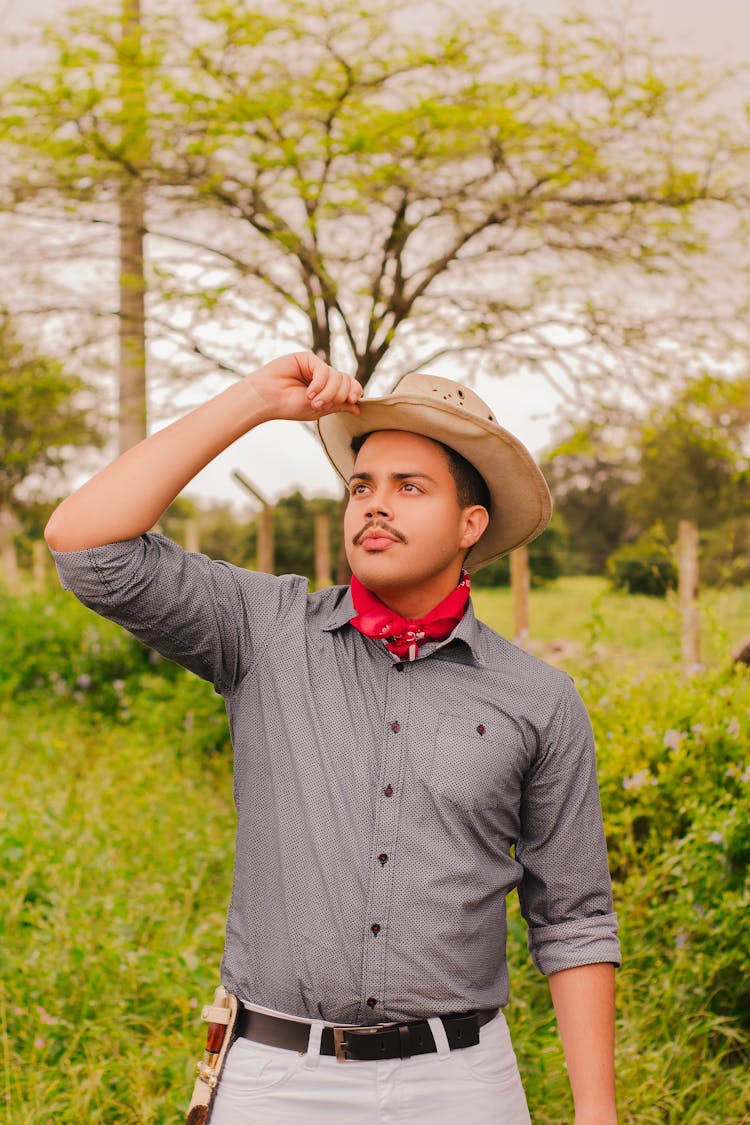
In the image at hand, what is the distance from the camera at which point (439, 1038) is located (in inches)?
70.4

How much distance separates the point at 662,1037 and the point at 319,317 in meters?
6.34

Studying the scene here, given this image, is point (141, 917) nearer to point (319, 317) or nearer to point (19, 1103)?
point (19, 1103)

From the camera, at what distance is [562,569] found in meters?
18.3

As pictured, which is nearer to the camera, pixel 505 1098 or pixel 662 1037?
pixel 505 1098

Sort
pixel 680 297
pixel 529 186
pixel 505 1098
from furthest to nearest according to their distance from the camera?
pixel 680 297, pixel 529 186, pixel 505 1098

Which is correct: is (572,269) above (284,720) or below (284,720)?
above

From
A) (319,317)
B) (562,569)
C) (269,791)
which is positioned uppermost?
(319,317)

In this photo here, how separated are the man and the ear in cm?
2

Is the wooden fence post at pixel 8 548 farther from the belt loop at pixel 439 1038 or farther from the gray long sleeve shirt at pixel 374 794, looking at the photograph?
the belt loop at pixel 439 1038

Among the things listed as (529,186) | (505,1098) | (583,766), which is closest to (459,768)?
(583,766)

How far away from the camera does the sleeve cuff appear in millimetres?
1941

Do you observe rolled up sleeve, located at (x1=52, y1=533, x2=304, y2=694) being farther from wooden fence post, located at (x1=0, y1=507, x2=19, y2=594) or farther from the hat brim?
wooden fence post, located at (x1=0, y1=507, x2=19, y2=594)

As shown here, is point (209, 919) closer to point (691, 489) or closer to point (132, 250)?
point (132, 250)

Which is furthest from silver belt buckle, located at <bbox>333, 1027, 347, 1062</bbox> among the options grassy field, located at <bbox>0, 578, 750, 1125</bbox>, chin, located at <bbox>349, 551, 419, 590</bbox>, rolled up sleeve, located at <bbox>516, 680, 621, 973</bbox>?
grassy field, located at <bbox>0, 578, 750, 1125</bbox>
